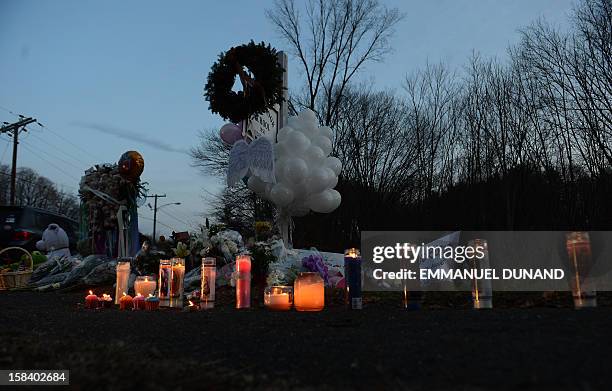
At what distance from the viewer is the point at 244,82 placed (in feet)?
32.5

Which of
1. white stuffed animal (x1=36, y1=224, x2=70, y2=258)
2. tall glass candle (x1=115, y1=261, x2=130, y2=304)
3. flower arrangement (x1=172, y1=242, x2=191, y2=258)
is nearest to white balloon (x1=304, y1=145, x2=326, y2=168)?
flower arrangement (x1=172, y1=242, x2=191, y2=258)

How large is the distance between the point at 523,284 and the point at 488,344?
169 inches

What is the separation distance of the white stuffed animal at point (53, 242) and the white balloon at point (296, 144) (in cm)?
842

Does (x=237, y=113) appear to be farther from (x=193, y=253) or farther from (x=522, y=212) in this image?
(x=522, y=212)

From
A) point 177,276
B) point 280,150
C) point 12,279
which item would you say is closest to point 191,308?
point 177,276

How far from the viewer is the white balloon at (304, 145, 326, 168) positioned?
31.9 ft

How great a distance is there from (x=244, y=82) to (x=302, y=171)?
2.17 m

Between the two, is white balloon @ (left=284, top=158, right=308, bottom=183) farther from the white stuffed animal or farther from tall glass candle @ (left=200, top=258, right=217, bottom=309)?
the white stuffed animal

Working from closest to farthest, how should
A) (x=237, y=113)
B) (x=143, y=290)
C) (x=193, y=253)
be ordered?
(x=143, y=290)
(x=193, y=253)
(x=237, y=113)

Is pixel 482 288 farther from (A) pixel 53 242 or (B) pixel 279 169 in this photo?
(A) pixel 53 242

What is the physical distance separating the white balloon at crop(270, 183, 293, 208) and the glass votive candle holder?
13.6ft

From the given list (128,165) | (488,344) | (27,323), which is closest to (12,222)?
(128,165)

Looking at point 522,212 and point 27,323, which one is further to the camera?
point 522,212

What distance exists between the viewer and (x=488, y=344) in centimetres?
267
